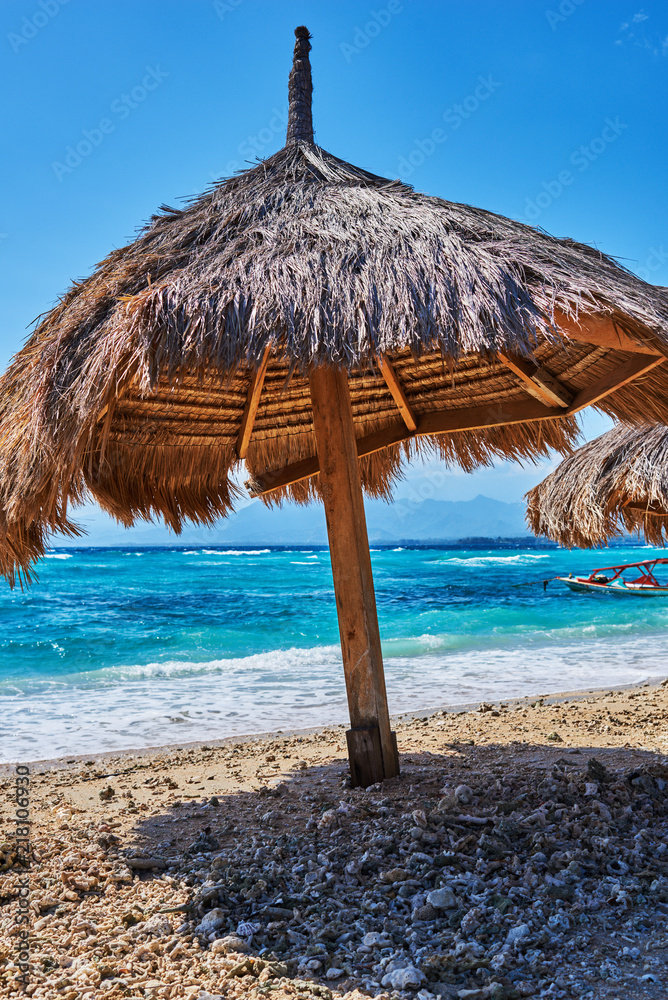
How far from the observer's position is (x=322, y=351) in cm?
223

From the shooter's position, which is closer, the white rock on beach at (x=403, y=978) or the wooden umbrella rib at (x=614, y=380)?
the white rock on beach at (x=403, y=978)

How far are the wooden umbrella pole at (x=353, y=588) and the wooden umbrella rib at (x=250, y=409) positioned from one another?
0.34m

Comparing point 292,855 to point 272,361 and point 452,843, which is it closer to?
point 452,843

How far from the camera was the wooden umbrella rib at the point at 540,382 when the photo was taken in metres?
3.11

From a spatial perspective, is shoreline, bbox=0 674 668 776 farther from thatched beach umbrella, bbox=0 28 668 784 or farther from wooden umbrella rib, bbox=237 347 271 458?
wooden umbrella rib, bbox=237 347 271 458

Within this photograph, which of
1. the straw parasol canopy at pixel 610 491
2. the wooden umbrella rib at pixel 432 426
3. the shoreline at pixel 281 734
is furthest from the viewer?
the straw parasol canopy at pixel 610 491

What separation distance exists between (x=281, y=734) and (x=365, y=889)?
3.62 meters

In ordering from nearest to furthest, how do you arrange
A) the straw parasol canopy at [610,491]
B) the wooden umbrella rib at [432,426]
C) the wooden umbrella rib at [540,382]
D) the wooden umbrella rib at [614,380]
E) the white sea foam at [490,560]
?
1. the wooden umbrella rib at [614,380]
2. the wooden umbrella rib at [540,382]
3. the wooden umbrella rib at [432,426]
4. the straw parasol canopy at [610,491]
5. the white sea foam at [490,560]

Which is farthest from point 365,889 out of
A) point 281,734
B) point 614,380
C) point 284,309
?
point 281,734

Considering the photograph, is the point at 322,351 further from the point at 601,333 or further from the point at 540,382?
the point at 540,382

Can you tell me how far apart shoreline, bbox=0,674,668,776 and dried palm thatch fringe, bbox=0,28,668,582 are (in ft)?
8.20

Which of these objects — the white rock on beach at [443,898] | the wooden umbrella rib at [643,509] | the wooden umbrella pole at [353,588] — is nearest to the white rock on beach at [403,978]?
the white rock on beach at [443,898]

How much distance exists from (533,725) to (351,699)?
2.83 m

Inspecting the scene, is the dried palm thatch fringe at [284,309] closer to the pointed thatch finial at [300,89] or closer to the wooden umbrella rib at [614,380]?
the pointed thatch finial at [300,89]
